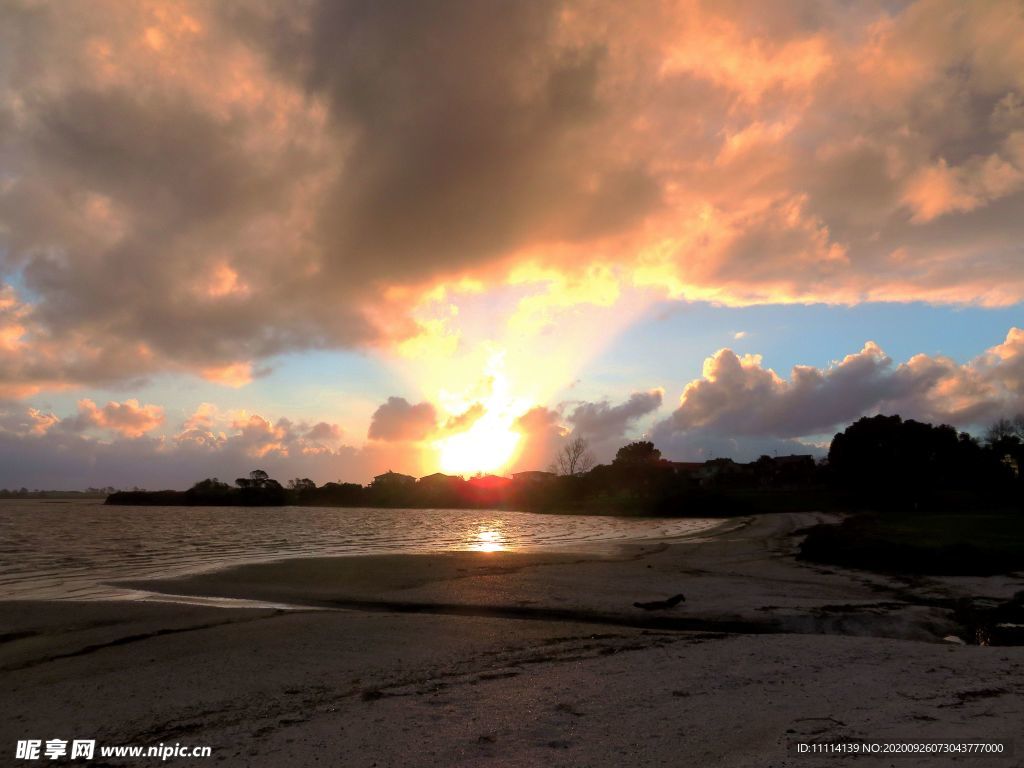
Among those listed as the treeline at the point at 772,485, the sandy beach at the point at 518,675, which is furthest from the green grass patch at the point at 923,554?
the treeline at the point at 772,485

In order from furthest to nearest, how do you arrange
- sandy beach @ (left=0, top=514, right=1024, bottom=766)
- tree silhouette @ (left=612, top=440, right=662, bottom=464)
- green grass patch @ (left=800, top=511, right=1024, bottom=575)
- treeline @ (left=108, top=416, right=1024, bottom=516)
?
tree silhouette @ (left=612, top=440, right=662, bottom=464) → treeline @ (left=108, top=416, right=1024, bottom=516) → green grass patch @ (left=800, top=511, right=1024, bottom=575) → sandy beach @ (left=0, top=514, right=1024, bottom=766)

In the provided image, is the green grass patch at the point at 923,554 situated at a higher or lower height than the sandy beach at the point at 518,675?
higher

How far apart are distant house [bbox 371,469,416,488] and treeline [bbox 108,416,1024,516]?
512 millimetres

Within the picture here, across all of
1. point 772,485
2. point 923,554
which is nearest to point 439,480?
point 772,485

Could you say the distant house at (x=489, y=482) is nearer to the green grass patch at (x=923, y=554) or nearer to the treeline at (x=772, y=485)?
the treeline at (x=772, y=485)

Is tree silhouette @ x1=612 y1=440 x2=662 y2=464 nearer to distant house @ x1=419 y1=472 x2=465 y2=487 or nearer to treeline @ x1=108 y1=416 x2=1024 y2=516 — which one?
treeline @ x1=108 y1=416 x2=1024 y2=516

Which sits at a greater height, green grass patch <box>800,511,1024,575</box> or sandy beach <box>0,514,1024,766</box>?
green grass patch <box>800,511,1024,575</box>

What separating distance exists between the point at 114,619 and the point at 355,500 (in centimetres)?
15661

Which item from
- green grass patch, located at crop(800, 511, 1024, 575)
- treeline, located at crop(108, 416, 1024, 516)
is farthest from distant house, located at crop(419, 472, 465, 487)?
green grass patch, located at crop(800, 511, 1024, 575)

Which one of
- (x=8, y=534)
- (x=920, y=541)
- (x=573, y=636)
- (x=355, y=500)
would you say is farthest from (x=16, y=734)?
(x=355, y=500)

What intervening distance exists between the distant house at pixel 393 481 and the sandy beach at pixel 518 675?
147 m

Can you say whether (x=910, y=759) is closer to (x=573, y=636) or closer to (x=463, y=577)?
(x=573, y=636)

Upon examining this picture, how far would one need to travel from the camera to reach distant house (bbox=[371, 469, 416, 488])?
163 m

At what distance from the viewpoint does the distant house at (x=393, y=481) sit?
163325 mm
